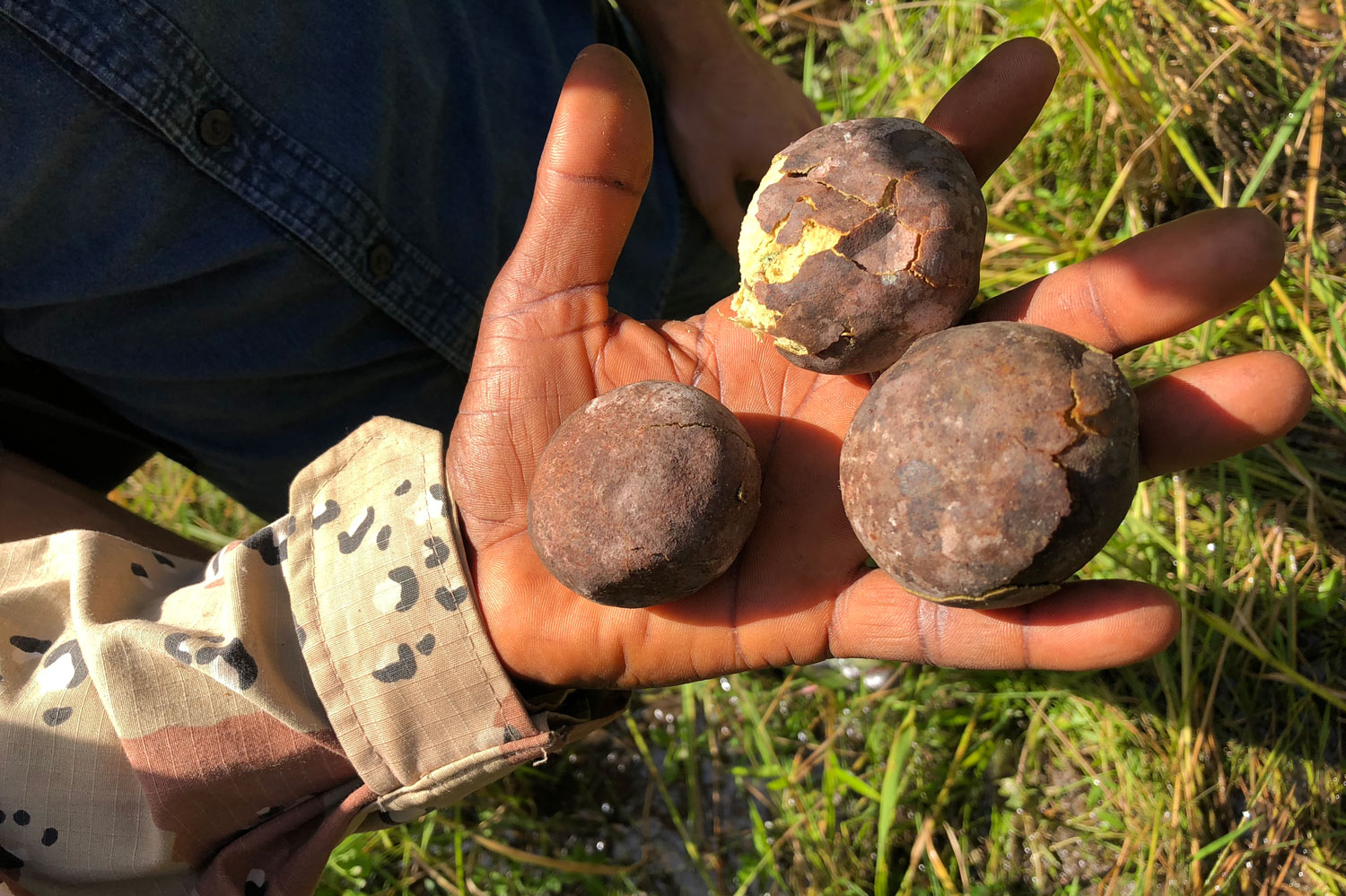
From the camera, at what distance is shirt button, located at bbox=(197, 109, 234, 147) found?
1.91 meters

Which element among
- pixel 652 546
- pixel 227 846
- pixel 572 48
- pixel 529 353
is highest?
pixel 572 48

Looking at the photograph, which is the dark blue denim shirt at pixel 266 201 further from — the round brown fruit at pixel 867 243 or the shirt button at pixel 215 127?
the round brown fruit at pixel 867 243

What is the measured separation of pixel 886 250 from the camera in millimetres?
1864

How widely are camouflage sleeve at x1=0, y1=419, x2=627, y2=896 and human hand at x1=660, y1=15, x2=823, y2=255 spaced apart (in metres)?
1.31

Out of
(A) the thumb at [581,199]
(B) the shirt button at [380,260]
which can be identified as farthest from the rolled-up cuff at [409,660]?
(B) the shirt button at [380,260]

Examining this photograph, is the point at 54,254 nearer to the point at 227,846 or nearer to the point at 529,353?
the point at 529,353

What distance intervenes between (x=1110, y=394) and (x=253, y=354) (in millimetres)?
1967

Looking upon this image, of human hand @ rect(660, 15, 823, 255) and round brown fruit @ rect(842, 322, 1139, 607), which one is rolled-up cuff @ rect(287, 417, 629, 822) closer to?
round brown fruit @ rect(842, 322, 1139, 607)

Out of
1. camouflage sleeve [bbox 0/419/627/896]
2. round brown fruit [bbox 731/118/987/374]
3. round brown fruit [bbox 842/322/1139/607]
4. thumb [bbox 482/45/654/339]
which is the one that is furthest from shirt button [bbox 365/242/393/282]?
round brown fruit [bbox 842/322/1139/607]

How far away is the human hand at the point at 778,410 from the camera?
1.74 metres

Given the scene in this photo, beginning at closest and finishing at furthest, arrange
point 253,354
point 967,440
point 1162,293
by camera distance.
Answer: point 967,440 < point 1162,293 < point 253,354

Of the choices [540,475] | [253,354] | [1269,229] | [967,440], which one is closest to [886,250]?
[967,440]

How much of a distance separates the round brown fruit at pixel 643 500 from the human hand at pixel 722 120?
1065 millimetres

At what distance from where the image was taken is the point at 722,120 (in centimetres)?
271
